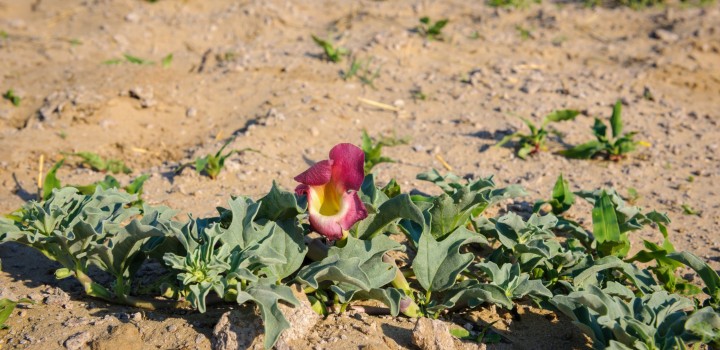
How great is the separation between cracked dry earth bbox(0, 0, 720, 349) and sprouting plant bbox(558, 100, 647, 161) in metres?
0.07

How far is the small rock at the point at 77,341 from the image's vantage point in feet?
8.03

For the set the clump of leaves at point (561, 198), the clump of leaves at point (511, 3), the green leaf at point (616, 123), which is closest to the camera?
the clump of leaves at point (561, 198)

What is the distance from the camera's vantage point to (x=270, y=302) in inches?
90.3

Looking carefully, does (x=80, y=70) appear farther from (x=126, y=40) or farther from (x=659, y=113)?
(x=659, y=113)

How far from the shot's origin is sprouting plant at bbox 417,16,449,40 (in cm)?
583

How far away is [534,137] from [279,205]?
2213 mm

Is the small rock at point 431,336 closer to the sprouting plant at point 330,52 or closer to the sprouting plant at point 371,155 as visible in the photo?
the sprouting plant at point 371,155

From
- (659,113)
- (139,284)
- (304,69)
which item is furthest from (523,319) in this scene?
(304,69)

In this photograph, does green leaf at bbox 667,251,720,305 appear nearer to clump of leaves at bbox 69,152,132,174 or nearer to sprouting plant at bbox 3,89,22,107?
clump of leaves at bbox 69,152,132,174

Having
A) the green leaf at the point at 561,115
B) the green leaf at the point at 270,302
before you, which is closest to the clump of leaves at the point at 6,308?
the green leaf at the point at 270,302

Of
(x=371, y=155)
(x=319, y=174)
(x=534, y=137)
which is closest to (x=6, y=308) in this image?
(x=319, y=174)

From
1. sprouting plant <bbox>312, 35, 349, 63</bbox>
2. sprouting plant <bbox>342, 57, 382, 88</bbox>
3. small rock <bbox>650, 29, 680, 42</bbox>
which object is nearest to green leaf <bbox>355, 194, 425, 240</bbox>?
sprouting plant <bbox>342, 57, 382, 88</bbox>

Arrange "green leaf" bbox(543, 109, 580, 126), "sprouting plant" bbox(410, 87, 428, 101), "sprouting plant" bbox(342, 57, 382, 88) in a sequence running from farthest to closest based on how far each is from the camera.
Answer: "sprouting plant" bbox(342, 57, 382, 88), "sprouting plant" bbox(410, 87, 428, 101), "green leaf" bbox(543, 109, 580, 126)

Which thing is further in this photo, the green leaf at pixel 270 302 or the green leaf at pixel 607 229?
the green leaf at pixel 607 229
